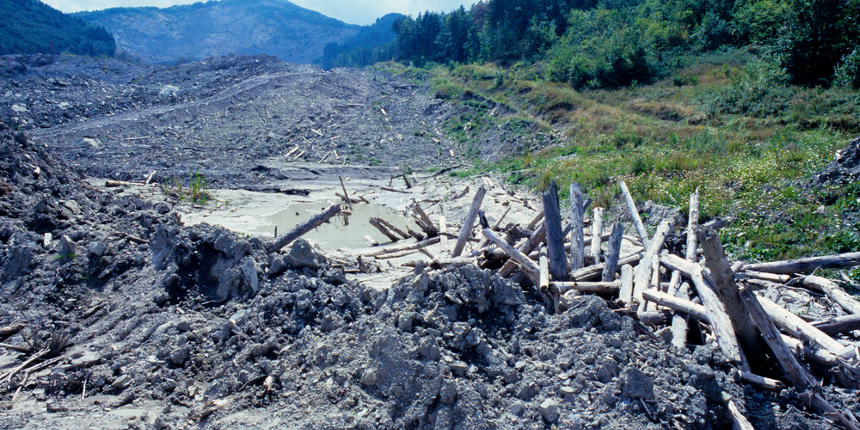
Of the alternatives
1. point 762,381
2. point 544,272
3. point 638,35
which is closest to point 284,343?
point 544,272

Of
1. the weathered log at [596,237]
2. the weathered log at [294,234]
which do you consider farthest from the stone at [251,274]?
the weathered log at [596,237]

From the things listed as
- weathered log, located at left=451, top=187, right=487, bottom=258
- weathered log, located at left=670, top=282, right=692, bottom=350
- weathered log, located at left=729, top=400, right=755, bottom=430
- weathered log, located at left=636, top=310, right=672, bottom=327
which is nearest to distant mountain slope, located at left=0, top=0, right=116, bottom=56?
weathered log, located at left=451, top=187, right=487, bottom=258

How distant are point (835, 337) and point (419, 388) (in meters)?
4.09

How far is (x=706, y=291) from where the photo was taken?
3996mm

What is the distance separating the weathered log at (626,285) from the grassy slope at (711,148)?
3599 mm

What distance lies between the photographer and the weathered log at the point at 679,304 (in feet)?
13.1

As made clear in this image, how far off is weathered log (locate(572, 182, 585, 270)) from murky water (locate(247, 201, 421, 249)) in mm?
4764

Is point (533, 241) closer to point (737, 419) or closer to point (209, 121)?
point (737, 419)

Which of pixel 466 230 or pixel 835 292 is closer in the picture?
pixel 835 292

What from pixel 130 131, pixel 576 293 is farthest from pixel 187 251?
pixel 130 131

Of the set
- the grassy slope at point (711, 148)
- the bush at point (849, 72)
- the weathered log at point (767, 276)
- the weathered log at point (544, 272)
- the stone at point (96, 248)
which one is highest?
the bush at point (849, 72)

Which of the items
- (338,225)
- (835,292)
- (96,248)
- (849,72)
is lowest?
(338,225)

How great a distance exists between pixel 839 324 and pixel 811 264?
133cm

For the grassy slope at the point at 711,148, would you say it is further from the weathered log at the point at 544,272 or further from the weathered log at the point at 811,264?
the weathered log at the point at 544,272
